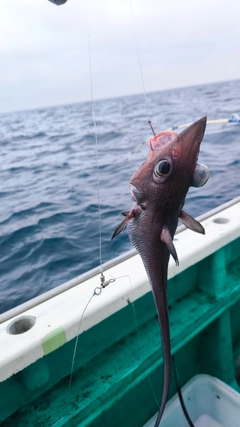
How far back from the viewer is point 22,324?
1.77 m

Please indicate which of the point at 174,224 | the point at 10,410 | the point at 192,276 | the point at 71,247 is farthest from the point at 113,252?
the point at 174,224

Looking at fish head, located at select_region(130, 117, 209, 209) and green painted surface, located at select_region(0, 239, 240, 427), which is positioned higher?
fish head, located at select_region(130, 117, 209, 209)

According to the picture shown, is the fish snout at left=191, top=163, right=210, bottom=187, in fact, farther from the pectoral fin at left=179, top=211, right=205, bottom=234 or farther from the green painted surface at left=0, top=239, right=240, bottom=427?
the green painted surface at left=0, top=239, right=240, bottom=427

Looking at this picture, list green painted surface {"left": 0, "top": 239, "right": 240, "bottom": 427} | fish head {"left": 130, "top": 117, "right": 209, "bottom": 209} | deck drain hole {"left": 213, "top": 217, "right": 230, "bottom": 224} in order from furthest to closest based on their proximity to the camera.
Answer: deck drain hole {"left": 213, "top": 217, "right": 230, "bottom": 224}, green painted surface {"left": 0, "top": 239, "right": 240, "bottom": 427}, fish head {"left": 130, "top": 117, "right": 209, "bottom": 209}

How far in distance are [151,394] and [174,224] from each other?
1.62m

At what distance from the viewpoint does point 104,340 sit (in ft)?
6.65

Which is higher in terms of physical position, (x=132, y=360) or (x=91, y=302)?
(x=91, y=302)

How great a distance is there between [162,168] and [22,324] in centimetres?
122

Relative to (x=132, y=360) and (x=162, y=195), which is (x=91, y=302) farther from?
(x=162, y=195)

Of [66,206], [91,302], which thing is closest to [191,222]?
[91,302]

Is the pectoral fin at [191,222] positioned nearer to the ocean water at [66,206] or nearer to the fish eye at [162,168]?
the fish eye at [162,168]

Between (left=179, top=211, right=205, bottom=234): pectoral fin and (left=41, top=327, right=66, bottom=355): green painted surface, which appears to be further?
(left=41, top=327, right=66, bottom=355): green painted surface

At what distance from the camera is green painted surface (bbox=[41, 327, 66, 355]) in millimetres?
1580

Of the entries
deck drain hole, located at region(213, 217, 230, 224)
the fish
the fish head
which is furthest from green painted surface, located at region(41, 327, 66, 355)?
deck drain hole, located at region(213, 217, 230, 224)
